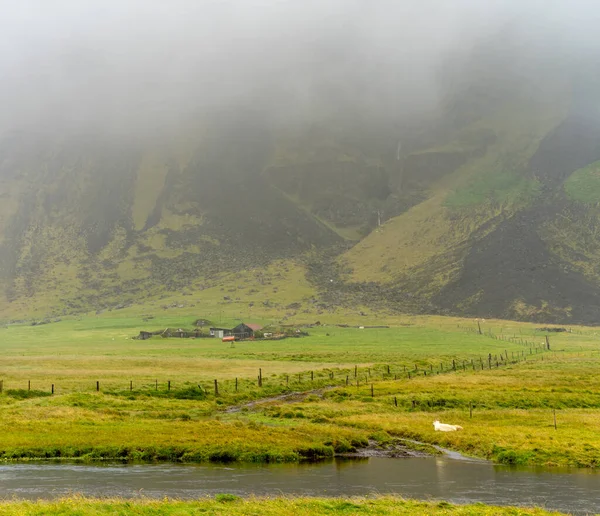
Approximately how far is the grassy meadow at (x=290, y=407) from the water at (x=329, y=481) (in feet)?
8.62

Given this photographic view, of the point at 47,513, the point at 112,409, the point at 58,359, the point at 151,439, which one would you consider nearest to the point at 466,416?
the point at 151,439

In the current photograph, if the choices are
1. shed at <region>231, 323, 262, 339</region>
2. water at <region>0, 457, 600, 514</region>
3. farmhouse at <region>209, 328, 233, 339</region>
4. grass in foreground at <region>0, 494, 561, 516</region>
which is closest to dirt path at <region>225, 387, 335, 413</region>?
water at <region>0, 457, 600, 514</region>

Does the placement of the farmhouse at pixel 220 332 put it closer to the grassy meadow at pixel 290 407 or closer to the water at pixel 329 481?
the grassy meadow at pixel 290 407

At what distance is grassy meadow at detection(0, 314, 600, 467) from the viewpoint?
38.2m

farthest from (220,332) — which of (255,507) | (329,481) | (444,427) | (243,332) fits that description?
(255,507)

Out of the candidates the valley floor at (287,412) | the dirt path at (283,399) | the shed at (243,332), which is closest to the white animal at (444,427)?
the valley floor at (287,412)

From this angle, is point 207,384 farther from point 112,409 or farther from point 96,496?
point 96,496

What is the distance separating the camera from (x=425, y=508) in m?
24.9

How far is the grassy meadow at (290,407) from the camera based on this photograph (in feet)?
125

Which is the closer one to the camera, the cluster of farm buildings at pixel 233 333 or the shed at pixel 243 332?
the shed at pixel 243 332

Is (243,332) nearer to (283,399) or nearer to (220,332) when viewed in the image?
(220,332)

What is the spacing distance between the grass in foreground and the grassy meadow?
11.9 metres

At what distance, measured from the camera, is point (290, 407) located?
181 feet

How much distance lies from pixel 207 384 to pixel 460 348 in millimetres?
80614
